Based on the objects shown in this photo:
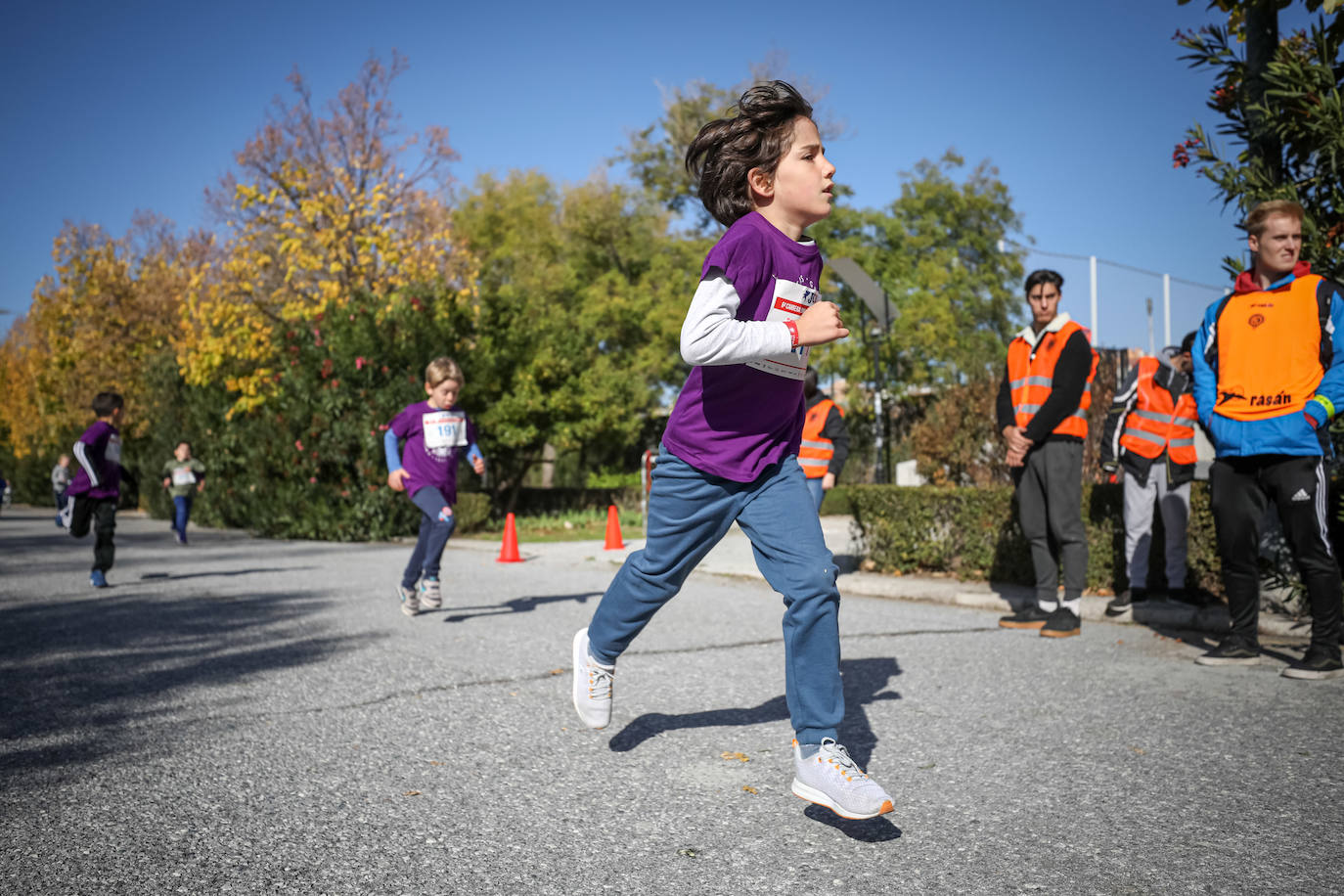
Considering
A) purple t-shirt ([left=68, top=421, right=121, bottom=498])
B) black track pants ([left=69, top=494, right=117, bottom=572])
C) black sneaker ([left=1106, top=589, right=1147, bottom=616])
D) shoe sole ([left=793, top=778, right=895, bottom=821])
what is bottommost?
shoe sole ([left=793, top=778, right=895, bottom=821])

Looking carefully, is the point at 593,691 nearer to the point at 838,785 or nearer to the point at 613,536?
the point at 838,785

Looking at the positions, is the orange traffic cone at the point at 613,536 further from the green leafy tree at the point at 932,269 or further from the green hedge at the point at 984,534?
the green leafy tree at the point at 932,269

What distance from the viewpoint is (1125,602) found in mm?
7016

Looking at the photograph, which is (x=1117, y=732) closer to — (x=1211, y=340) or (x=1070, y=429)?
(x=1211, y=340)

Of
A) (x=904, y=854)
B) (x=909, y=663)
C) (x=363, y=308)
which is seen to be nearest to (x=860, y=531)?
(x=909, y=663)

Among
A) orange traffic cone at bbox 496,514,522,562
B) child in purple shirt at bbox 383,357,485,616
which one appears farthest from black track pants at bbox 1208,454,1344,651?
orange traffic cone at bbox 496,514,522,562

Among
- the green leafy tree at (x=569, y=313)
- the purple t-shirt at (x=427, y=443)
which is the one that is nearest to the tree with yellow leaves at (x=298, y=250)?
the green leafy tree at (x=569, y=313)

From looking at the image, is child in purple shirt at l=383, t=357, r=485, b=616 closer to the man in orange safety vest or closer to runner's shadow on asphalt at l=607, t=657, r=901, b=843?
the man in orange safety vest

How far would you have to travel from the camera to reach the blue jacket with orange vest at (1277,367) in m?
4.85

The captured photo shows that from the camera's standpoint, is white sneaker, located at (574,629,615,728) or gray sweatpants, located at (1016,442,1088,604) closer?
white sneaker, located at (574,629,615,728)

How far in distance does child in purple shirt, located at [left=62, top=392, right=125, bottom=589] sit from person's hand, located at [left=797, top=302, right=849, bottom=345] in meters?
8.50

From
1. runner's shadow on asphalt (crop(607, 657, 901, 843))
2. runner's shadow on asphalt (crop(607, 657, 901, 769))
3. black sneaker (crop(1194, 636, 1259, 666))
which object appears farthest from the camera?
black sneaker (crop(1194, 636, 1259, 666))

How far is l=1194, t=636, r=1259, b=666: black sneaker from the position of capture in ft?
17.2

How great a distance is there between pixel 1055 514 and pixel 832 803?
4056 mm
